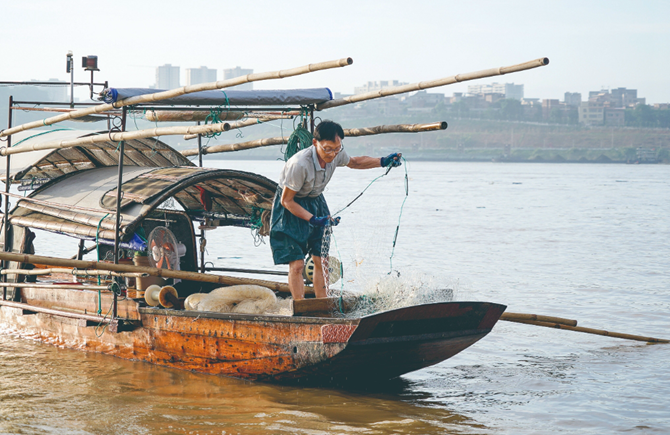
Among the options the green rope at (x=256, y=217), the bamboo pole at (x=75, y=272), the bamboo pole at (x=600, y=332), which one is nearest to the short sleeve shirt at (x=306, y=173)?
the bamboo pole at (x=75, y=272)

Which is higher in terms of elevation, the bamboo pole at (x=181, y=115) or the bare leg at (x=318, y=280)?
the bamboo pole at (x=181, y=115)

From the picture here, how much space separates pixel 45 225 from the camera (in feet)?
24.6

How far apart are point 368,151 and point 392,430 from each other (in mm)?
109991

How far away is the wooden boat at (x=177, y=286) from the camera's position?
19.4 ft

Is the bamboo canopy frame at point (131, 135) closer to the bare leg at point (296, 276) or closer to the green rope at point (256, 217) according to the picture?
the bare leg at point (296, 276)

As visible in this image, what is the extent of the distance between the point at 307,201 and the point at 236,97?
1.23 m

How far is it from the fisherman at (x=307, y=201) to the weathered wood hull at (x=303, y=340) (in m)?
0.54

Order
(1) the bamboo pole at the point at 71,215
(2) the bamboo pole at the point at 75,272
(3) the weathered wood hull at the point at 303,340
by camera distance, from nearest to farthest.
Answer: (3) the weathered wood hull at the point at 303,340 → (2) the bamboo pole at the point at 75,272 → (1) the bamboo pole at the point at 71,215

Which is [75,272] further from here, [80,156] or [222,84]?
[222,84]

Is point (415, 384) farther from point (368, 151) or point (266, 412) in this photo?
point (368, 151)

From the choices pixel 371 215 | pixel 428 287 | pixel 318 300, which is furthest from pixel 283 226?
pixel 371 215

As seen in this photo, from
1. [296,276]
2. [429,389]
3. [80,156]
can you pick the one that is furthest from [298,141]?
[80,156]

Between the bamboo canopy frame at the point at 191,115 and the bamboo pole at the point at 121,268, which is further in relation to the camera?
the bamboo canopy frame at the point at 191,115

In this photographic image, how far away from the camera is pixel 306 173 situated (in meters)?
6.07
